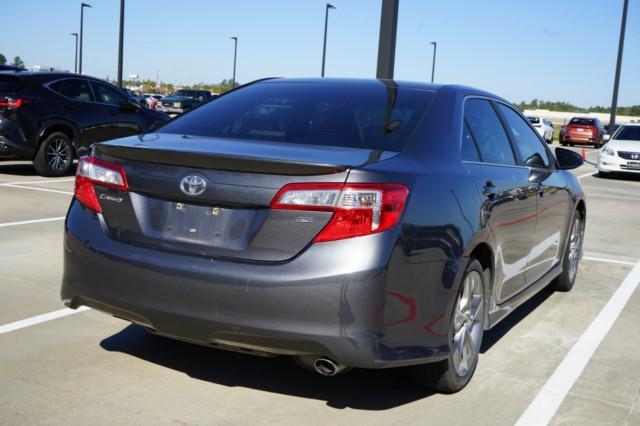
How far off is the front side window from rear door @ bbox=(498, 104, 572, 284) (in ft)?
31.1

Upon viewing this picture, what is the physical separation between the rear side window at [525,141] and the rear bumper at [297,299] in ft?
6.15

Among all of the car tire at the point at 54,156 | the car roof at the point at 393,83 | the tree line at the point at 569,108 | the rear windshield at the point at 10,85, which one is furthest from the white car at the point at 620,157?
the tree line at the point at 569,108

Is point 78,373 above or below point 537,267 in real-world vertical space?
below

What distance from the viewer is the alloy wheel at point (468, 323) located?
4.04 m

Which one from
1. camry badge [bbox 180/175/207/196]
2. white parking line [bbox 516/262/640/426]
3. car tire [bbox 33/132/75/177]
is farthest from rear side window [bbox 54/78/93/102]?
camry badge [bbox 180/175/207/196]

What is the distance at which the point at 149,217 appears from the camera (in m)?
3.61

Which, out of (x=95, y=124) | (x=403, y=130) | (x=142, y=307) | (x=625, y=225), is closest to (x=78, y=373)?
(x=142, y=307)

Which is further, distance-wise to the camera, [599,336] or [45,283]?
[45,283]

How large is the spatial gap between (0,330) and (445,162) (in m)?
2.71

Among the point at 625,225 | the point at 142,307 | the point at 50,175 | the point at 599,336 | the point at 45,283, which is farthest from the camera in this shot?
the point at 50,175

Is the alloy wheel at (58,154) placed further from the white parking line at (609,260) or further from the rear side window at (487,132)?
the rear side window at (487,132)

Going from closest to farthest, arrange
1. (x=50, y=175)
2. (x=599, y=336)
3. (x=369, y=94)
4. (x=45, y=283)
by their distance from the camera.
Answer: (x=369, y=94), (x=599, y=336), (x=45, y=283), (x=50, y=175)

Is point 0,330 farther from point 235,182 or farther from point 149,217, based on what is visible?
point 235,182

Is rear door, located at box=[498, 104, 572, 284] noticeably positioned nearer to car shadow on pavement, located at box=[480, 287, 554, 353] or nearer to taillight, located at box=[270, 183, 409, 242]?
car shadow on pavement, located at box=[480, 287, 554, 353]
